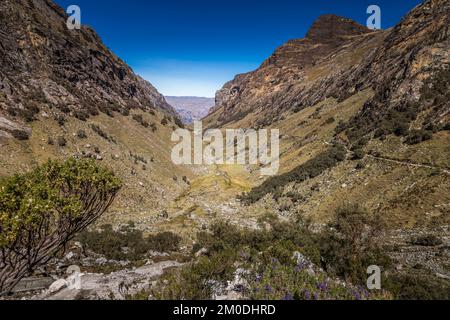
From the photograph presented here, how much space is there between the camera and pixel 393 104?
4222 centimetres

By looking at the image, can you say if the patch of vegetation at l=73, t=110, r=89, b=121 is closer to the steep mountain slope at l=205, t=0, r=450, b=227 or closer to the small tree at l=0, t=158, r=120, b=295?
the steep mountain slope at l=205, t=0, r=450, b=227

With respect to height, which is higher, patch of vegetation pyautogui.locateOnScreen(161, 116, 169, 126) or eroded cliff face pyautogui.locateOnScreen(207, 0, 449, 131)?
eroded cliff face pyautogui.locateOnScreen(207, 0, 449, 131)

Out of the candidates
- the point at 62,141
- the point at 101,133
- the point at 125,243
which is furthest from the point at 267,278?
the point at 101,133

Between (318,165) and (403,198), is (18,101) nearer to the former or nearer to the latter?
(318,165)

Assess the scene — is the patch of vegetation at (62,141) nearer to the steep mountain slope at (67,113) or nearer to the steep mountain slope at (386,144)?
the steep mountain slope at (67,113)

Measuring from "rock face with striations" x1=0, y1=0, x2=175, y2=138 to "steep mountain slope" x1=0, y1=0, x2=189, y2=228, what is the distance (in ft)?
0.44

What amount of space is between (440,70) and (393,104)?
7.16 metres

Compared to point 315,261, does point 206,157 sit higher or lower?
higher

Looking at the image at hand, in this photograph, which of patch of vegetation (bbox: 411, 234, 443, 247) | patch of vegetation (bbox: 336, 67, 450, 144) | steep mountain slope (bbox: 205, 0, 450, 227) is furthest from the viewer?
patch of vegetation (bbox: 336, 67, 450, 144)

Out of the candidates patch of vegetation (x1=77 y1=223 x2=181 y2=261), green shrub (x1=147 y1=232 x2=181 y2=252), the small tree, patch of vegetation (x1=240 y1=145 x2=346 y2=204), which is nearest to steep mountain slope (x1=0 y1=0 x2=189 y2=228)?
patch of vegetation (x1=77 y1=223 x2=181 y2=261)

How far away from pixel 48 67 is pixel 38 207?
49.1m

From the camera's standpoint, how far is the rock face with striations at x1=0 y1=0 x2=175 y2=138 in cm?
3933

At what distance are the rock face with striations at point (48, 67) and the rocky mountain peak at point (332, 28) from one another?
15480 cm
